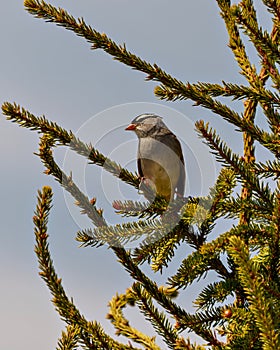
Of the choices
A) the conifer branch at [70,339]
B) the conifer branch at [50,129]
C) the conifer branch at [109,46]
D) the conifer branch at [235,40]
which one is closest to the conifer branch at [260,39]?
the conifer branch at [235,40]

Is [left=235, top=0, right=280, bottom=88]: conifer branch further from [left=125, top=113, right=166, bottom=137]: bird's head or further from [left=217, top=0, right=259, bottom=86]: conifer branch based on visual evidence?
[left=125, top=113, right=166, bottom=137]: bird's head

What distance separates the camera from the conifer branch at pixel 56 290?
286 cm

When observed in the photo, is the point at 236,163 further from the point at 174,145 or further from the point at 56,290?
the point at 174,145

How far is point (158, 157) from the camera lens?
580 cm

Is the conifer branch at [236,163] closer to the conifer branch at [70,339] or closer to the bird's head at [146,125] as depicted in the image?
the conifer branch at [70,339]

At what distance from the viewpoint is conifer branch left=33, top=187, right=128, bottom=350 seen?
2855 mm

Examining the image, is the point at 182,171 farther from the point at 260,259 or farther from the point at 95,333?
the point at 95,333

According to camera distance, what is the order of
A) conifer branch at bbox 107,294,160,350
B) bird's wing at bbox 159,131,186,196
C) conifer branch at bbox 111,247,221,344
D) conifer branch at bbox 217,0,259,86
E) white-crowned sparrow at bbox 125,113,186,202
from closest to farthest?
conifer branch at bbox 107,294,160,350 → conifer branch at bbox 111,247,221,344 → conifer branch at bbox 217,0,259,86 → white-crowned sparrow at bbox 125,113,186,202 → bird's wing at bbox 159,131,186,196

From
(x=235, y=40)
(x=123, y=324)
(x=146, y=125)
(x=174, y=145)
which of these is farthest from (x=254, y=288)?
(x=174, y=145)

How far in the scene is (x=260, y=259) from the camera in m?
3.64

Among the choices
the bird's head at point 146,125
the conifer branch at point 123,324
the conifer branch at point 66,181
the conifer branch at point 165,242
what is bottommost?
the conifer branch at point 123,324

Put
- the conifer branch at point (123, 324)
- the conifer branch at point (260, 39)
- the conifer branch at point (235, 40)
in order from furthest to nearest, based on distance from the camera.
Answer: the conifer branch at point (235, 40)
the conifer branch at point (260, 39)
the conifer branch at point (123, 324)

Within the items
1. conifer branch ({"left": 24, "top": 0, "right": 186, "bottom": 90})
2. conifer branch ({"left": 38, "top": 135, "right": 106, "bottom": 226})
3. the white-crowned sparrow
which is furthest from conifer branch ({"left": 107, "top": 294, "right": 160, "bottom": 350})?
the white-crowned sparrow

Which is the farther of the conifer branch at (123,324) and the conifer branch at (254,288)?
the conifer branch at (123,324)
